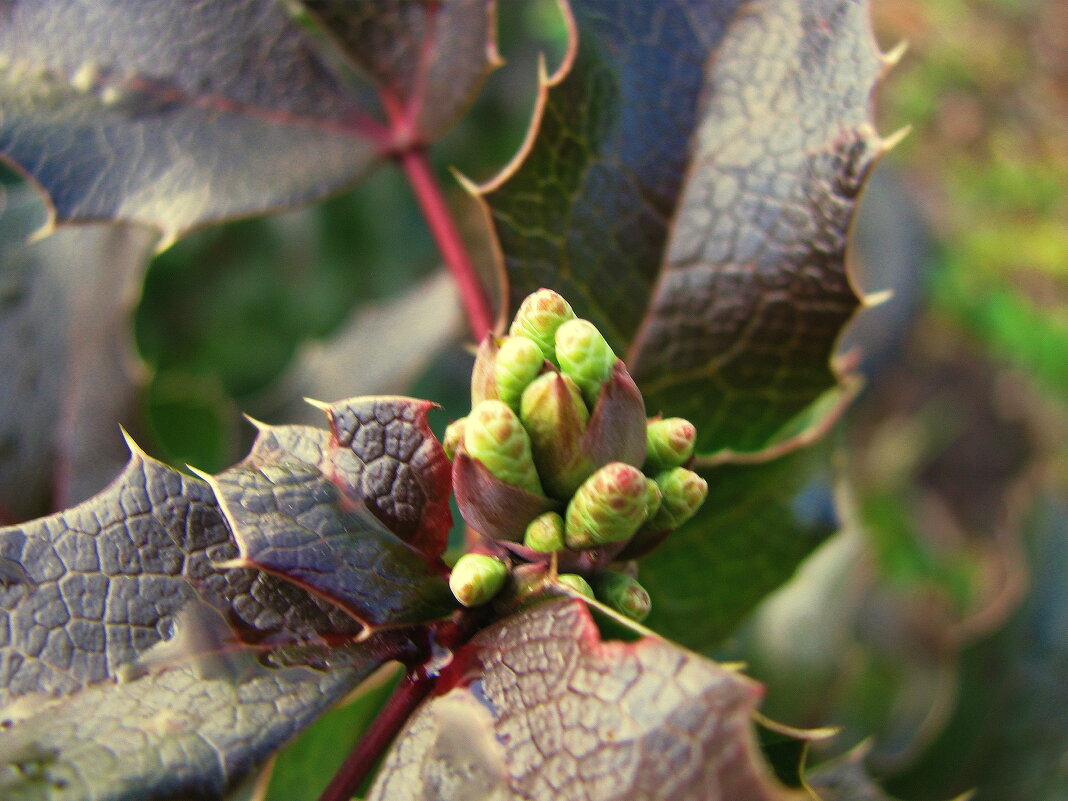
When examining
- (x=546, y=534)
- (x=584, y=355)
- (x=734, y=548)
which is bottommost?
(x=734, y=548)

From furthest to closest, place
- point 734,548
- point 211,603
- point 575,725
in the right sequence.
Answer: point 734,548, point 211,603, point 575,725

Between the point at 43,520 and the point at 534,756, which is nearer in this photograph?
the point at 534,756

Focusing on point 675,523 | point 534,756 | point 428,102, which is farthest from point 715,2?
point 534,756

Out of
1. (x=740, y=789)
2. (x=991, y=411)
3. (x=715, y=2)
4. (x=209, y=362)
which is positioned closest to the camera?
(x=740, y=789)

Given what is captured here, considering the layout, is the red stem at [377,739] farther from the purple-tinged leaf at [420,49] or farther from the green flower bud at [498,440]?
the purple-tinged leaf at [420,49]

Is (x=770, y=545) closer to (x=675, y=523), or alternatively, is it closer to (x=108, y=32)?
(x=675, y=523)

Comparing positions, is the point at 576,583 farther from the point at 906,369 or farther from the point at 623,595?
the point at 906,369

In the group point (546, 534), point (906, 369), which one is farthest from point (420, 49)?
point (906, 369)
